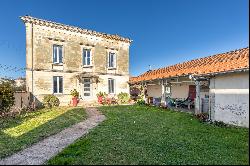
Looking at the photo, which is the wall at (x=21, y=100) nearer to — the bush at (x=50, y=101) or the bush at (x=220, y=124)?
the bush at (x=50, y=101)

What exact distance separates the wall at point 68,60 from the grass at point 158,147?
38.4 ft

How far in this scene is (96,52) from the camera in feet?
71.4

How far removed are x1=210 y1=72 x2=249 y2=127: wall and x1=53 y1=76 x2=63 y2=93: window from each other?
13818 mm

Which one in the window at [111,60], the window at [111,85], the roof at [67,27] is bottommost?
the window at [111,85]

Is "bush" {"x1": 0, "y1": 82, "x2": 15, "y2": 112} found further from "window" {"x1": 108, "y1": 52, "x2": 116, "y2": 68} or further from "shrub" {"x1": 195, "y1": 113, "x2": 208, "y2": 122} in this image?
"shrub" {"x1": 195, "y1": 113, "x2": 208, "y2": 122}

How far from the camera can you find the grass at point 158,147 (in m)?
5.45


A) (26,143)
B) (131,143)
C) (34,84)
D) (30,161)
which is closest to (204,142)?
(131,143)

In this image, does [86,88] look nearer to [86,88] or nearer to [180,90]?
[86,88]

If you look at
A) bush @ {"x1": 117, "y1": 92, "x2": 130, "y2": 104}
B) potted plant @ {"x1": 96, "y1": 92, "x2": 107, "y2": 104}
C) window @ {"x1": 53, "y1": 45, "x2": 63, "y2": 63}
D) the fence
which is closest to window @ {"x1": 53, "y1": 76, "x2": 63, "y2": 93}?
window @ {"x1": 53, "y1": 45, "x2": 63, "y2": 63}

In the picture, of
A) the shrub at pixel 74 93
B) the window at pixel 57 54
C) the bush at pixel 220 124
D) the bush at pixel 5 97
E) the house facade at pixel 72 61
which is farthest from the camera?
the shrub at pixel 74 93

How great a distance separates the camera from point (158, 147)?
21.6 feet

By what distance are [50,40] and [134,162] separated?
16.6 m

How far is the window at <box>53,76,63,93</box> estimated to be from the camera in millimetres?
19562

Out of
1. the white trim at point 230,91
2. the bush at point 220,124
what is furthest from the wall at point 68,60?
the bush at point 220,124
